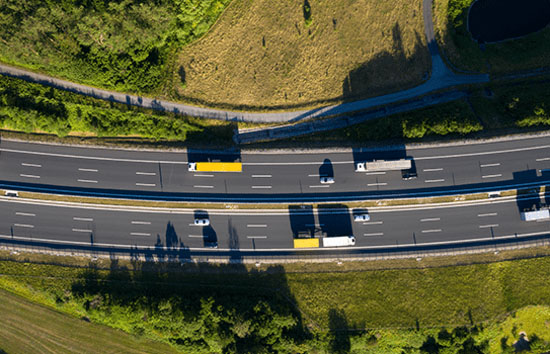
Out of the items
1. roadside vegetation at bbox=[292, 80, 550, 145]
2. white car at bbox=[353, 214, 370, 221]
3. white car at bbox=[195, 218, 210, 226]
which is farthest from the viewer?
roadside vegetation at bbox=[292, 80, 550, 145]

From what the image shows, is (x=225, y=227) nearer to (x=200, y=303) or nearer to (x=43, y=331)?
(x=200, y=303)

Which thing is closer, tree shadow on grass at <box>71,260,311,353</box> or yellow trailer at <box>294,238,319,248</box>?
tree shadow on grass at <box>71,260,311,353</box>

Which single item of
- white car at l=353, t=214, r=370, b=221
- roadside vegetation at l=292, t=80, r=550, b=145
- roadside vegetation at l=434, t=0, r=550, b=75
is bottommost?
white car at l=353, t=214, r=370, b=221

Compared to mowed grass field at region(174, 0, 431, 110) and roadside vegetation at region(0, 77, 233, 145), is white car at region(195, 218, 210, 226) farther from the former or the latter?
mowed grass field at region(174, 0, 431, 110)

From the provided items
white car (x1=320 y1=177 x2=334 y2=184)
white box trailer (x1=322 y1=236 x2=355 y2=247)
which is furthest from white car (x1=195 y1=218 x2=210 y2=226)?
white car (x1=320 y1=177 x2=334 y2=184)

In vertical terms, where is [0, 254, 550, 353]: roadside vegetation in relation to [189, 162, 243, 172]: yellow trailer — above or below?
below

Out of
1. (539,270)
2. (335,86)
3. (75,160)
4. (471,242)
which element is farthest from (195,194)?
(539,270)

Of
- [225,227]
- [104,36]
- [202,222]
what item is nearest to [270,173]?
[225,227]
